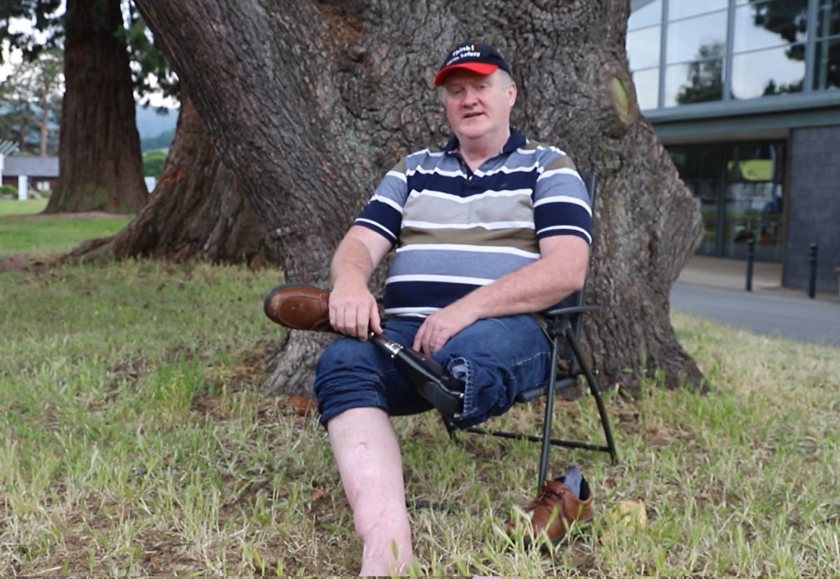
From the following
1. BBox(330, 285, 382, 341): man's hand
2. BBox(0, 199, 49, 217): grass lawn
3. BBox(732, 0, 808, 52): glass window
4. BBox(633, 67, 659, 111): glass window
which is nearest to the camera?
BBox(330, 285, 382, 341): man's hand

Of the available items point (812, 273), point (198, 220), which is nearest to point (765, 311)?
point (812, 273)

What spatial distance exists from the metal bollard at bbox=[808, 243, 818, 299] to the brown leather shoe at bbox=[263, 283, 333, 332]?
14121 millimetres

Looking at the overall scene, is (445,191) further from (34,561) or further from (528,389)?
(34,561)

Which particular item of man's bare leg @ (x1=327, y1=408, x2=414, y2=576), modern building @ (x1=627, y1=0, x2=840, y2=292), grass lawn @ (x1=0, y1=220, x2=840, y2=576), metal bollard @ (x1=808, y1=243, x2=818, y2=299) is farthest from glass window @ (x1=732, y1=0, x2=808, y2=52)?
man's bare leg @ (x1=327, y1=408, x2=414, y2=576)

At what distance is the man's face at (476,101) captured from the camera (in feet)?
11.3

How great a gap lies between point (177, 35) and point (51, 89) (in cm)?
6395

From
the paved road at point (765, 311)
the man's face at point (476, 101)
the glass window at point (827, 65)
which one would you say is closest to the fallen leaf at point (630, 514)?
the man's face at point (476, 101)

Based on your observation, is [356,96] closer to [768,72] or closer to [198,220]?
[198,220]

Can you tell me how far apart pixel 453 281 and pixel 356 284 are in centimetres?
36

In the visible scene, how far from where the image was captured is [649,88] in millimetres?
22094

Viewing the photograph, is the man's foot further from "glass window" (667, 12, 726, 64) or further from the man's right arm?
"glass window" (667, 12, 726, 64)

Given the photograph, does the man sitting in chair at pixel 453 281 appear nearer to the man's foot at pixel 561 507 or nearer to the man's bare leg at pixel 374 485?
the man's bare leg at pixel 374 485

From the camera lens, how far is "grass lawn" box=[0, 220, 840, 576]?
9.51 ft

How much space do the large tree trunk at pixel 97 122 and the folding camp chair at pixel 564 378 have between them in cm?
1594
